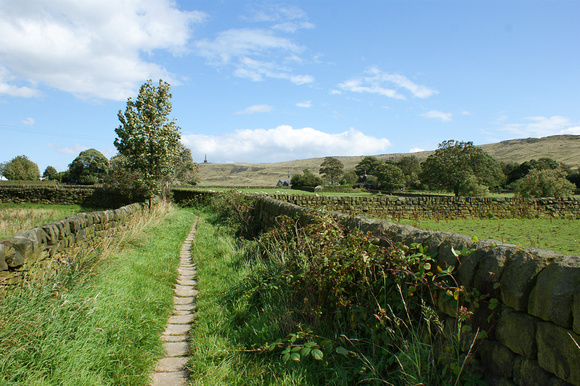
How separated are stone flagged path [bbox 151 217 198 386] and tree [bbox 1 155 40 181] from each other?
325 ft

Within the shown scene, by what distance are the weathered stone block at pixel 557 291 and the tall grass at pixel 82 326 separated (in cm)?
329

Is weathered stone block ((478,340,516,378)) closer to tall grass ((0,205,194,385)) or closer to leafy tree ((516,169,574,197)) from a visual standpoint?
tall grass ((0,205,194,385))

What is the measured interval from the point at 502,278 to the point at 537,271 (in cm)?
22

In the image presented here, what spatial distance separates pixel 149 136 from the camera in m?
24.1

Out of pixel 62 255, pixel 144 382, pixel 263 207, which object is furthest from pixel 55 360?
pixel 263 207

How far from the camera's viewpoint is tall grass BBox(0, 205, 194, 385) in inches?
119

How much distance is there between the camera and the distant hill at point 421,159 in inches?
4727

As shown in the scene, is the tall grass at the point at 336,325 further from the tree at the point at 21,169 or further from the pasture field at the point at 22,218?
the tree at the point at 21,169

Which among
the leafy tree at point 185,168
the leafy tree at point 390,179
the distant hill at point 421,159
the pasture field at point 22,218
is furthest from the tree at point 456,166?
the distant hill at point 421,159

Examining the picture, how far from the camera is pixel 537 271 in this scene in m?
2.31

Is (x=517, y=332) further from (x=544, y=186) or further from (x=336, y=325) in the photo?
(x=544, y=186)

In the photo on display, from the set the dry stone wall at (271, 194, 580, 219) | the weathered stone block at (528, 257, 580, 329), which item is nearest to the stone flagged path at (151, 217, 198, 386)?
the weathered stone block at (528, 257, 580, 329)

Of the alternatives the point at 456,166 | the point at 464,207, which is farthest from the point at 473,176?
the point at 464,207

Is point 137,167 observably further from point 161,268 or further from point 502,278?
point 502,278
